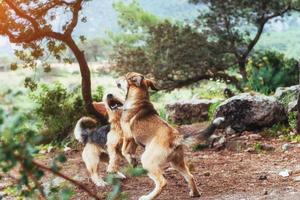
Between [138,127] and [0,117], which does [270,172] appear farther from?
[0,117]

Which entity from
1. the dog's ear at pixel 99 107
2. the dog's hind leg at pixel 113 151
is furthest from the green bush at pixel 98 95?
the dog's hind leg at pixel 113 151

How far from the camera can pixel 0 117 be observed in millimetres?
1808

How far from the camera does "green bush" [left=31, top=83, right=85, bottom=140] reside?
13.0 meters

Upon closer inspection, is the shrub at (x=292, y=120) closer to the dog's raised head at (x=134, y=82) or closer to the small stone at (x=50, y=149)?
the dog's raised head at (x=134, y=82)

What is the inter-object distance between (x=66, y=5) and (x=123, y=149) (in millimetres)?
4836

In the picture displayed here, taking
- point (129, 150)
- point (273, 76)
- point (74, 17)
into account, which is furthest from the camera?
point (273, 76)

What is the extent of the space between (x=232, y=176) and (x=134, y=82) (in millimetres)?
1765

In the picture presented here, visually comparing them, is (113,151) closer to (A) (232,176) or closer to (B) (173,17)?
(A) (232,176)

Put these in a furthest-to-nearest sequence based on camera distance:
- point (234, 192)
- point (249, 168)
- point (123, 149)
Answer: point (249, 168) → point (123, 149) → point (234, 192)

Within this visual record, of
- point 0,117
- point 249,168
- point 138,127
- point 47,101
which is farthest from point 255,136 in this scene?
point 0,117

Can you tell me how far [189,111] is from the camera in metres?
14.1

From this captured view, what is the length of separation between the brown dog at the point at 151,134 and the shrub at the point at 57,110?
18.0 feet

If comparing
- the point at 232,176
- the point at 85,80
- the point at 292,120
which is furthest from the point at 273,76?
the point at 232,176

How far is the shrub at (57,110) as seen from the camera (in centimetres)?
1296
